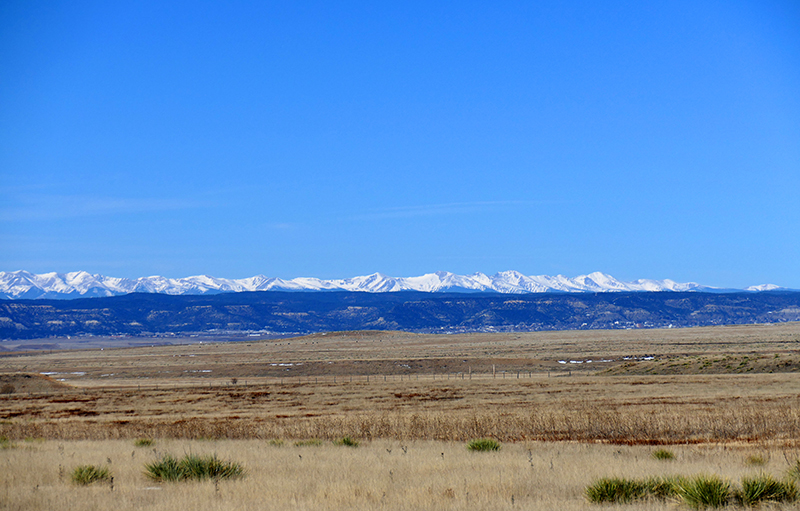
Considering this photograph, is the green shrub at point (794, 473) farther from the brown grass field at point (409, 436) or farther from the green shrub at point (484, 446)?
the green shrub at point (484, 446)

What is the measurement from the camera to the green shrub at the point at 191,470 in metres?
13.3

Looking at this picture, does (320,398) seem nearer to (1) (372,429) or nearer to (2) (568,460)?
(1) (372,429)

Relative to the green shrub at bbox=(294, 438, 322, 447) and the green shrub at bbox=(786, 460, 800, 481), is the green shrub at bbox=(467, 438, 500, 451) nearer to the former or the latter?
the green shrub at bbox=(294, 438, 322, 447)

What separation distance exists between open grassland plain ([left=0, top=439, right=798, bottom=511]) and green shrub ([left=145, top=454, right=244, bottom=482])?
233mm

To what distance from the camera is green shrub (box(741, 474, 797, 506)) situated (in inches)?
406

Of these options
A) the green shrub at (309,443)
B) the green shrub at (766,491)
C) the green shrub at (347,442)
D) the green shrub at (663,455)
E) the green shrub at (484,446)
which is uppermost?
the green shrub at (766,491)

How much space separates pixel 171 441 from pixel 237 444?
346cm

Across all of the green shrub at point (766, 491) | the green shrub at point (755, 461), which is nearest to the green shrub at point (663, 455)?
the green shrub at point (755, 461)

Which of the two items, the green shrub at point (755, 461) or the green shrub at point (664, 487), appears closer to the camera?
the green shrub at point (664, 487)

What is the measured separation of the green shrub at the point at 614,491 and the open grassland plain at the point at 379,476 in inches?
8.8

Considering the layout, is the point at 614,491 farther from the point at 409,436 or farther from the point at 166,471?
the point at 409,436

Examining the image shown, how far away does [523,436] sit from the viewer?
23125 mm

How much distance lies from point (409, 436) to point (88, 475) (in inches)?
493

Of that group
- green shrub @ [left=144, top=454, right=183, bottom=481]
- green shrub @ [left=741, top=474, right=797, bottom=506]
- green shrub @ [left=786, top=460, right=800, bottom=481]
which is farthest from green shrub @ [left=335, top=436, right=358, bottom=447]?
green shrub @ [left=741, top=474, right=797, bottom=506]
